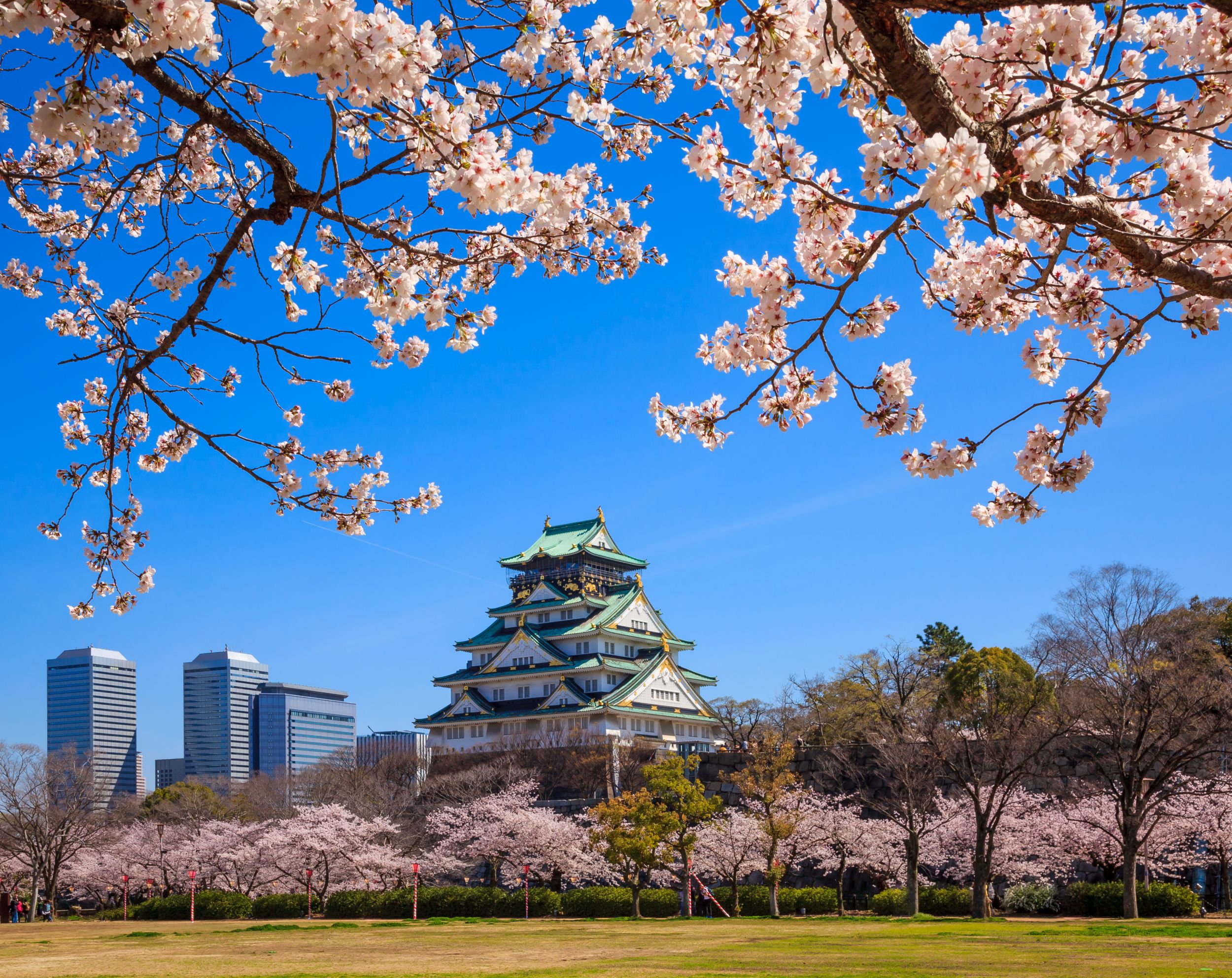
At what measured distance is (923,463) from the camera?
5.24 metres

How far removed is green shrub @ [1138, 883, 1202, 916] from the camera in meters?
21.1

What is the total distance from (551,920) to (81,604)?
2155 cm

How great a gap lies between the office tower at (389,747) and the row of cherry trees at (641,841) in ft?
25.3

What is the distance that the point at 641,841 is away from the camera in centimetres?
2380

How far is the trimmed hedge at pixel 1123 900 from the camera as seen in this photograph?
69.4 ft

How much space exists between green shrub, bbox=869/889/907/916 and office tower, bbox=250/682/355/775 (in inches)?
5650

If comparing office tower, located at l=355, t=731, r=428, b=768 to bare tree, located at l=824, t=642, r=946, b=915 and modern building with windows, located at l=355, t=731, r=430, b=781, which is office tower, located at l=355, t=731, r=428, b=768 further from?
bare tree, located at l=824, t=642, r=946, b=915

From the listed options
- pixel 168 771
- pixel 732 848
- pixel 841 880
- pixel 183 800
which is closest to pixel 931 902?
pixel 841 880

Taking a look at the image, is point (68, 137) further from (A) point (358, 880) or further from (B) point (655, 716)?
(B) point (655, 716)

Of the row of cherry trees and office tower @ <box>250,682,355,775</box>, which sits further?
office tower @ <box>250,682,355,775</box>

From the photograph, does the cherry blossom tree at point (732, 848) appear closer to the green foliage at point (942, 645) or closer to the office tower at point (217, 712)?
the green foliage at point (942, 645)

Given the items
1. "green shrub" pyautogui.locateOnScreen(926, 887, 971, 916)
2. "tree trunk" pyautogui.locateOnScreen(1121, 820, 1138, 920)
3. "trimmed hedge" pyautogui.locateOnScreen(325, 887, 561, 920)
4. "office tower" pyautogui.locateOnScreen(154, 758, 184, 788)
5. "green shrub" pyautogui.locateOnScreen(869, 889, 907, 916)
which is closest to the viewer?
"tree trunk" pyautogui.locateOnScreen(1121, 820, 1138, 920)

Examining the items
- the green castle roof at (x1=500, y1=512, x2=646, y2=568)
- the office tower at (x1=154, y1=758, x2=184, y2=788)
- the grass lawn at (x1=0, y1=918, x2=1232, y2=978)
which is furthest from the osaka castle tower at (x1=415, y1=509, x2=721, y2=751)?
the office tower at (x1=154, y1=758, x2=184, y2=788)

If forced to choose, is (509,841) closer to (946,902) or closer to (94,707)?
(946,902)
